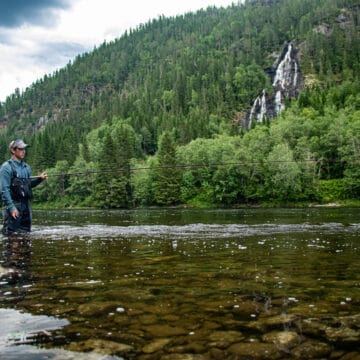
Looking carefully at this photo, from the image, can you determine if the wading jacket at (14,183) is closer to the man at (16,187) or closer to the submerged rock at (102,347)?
the man at (16,187)

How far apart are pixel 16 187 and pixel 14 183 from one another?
15cm

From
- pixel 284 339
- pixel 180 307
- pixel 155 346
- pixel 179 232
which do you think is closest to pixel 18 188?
pixel 179 232

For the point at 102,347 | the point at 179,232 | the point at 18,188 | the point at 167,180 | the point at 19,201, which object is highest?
the point at 167,180

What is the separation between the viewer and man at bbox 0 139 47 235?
1345 cm

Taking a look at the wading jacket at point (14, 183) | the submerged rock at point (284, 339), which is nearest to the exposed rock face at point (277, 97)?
the wading jacket at point (14, 183)

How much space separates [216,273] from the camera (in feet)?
29.6

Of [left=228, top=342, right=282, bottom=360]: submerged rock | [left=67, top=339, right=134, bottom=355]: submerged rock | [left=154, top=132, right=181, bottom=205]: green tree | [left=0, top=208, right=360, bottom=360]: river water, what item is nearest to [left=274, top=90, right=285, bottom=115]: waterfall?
[left=154, top=132, right=181, bottom=205]: green tree

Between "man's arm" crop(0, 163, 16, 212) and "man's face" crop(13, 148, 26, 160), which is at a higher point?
"man's face" crop(13, 148, 26, 160)

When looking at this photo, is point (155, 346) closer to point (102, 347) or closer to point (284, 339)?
point (102, 347)

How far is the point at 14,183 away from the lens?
14.0 metres

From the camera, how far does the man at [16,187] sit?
529 inches

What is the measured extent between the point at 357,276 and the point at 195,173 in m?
85.5

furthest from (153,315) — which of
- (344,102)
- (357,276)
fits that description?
(344,102)

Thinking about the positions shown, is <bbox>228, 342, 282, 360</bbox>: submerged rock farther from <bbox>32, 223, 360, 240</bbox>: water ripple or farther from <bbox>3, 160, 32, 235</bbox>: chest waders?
<bbox>32, 223, 360, 240</bbox>: water ripple
